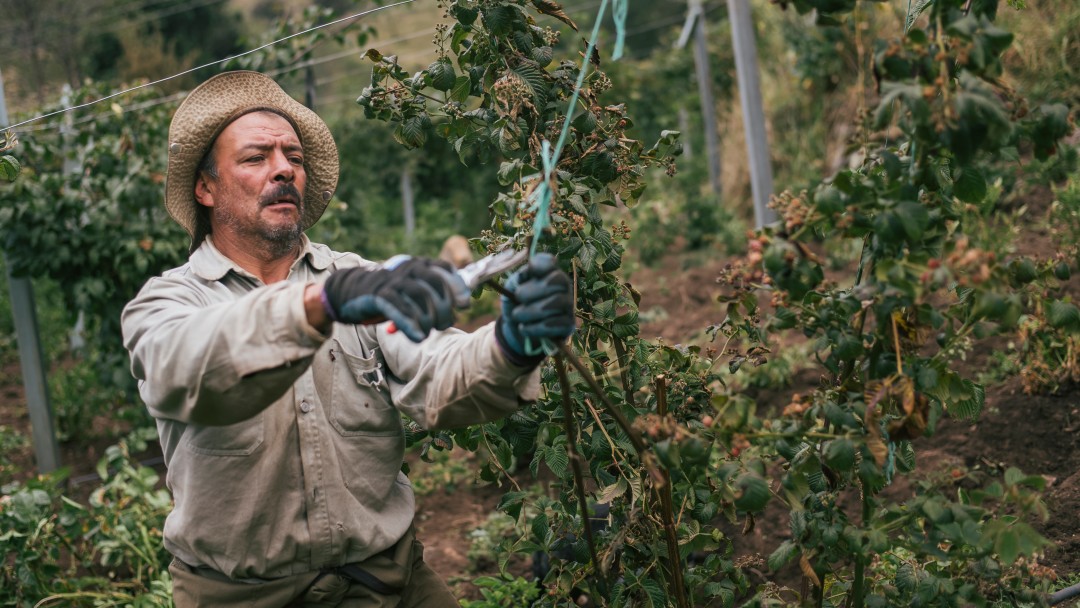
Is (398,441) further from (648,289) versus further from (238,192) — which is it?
(648,289)

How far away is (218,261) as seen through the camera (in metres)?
2.59

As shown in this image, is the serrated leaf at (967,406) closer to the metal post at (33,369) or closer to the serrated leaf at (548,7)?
the serrated leaf at (548,7)

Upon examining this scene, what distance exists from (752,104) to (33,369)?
4.60 meters

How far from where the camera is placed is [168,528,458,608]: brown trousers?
2434 mm

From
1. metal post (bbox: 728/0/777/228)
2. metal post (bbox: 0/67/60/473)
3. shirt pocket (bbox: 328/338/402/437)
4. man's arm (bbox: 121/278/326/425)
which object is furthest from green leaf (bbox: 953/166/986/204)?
metal post (bbox: 0/67/60/473)

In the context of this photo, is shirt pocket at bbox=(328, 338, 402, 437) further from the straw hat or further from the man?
the straw hat

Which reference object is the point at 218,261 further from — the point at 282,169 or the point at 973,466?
the point at 973,466

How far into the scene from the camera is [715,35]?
42.4 feet

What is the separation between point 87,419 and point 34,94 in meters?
12.0

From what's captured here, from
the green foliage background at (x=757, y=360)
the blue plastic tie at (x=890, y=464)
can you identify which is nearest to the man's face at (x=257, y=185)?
the green foliage background at (x=757, y=360)

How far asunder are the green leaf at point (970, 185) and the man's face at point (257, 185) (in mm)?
1620

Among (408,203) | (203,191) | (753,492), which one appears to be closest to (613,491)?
(753,492)

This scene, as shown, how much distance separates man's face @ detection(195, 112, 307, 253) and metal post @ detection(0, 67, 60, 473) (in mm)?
3064

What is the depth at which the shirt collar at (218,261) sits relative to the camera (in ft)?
8.38
